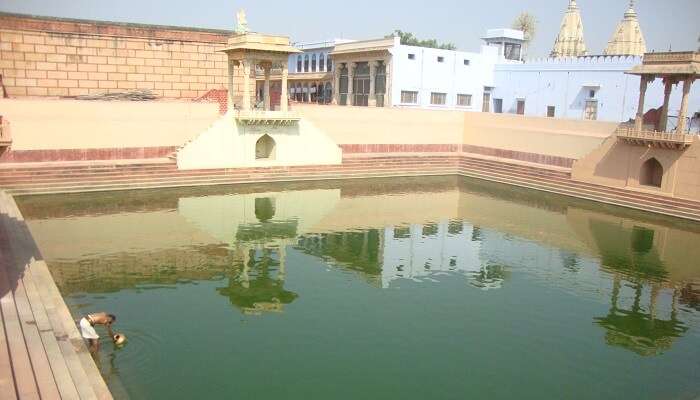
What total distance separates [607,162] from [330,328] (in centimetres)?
1674

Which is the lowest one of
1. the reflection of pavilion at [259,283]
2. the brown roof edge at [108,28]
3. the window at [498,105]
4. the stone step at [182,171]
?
the reflection of pavilion at [259,283]

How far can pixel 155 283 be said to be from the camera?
11.4m

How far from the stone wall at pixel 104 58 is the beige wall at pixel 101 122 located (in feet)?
19.2

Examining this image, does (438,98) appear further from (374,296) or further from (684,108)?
(374,296)

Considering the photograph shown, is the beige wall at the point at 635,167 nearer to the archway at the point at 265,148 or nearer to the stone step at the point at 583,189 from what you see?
the stone step at the point at 583,189

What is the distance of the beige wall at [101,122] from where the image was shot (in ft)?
64.7

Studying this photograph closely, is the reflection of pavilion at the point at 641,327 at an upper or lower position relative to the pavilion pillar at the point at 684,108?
lower

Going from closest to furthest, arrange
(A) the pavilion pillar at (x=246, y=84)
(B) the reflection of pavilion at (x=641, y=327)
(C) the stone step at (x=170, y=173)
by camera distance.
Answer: (B) the reflection of pavilion at (x=641, y=327)
(C) the stone step at (x=170, y=173)
(A) the pavilion pillar at (x=246, y=84)

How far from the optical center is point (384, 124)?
27.6m

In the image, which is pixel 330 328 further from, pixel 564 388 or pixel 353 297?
pixel 564 388

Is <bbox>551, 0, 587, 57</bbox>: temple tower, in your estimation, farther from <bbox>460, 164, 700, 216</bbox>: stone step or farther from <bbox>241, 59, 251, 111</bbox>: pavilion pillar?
<bbox>241, 59, 251, 111</bbox>: pavilion pillar

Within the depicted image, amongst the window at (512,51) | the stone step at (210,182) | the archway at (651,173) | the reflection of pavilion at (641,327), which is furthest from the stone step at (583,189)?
the window at (512,51)

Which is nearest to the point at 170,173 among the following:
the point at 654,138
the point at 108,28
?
the point at 108,28

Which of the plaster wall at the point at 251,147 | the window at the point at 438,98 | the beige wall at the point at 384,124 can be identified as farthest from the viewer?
the window at the point at 438,98
